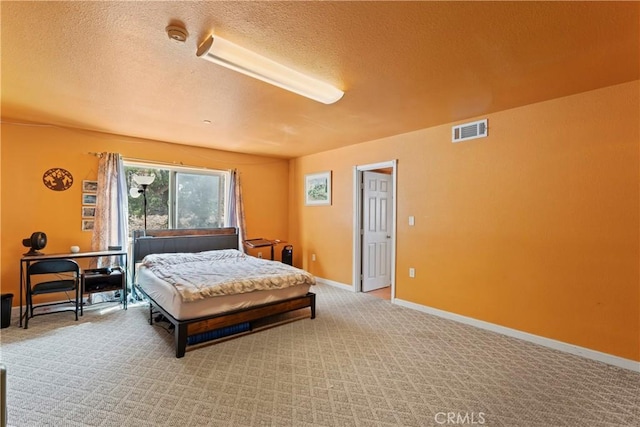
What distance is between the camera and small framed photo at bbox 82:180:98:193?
14.5 ft

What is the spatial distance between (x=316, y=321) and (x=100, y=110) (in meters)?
3.60

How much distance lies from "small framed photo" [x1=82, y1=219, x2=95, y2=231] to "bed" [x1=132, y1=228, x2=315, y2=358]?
0.58 meters

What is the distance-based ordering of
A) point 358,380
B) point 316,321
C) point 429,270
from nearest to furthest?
1. point 358,380
2. point 316,321
3. point 429,270

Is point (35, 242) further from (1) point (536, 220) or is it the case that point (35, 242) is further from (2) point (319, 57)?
(1) point (536, 220)

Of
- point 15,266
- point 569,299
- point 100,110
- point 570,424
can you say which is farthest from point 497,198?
point 15,266

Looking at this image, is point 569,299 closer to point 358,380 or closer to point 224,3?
point 358,380

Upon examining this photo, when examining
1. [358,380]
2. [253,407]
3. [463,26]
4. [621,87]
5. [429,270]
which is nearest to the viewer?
[463,26]

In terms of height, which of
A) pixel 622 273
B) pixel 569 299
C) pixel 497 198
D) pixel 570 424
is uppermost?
pixel 497 198

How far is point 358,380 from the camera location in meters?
2.48

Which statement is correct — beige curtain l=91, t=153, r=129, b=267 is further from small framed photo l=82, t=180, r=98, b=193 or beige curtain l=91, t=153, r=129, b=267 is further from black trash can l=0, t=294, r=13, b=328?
black trash can l=0, t=294, r=13, b=328

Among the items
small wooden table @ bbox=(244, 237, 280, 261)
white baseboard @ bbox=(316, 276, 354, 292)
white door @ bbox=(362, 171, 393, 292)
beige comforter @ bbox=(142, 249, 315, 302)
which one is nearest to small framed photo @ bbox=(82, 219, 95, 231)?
beige comforter @ bbox=(142, 249, 315, 302)

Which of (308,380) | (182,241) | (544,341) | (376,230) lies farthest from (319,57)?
(182,241)

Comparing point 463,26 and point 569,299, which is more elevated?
point 463,26

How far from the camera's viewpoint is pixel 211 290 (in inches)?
120
